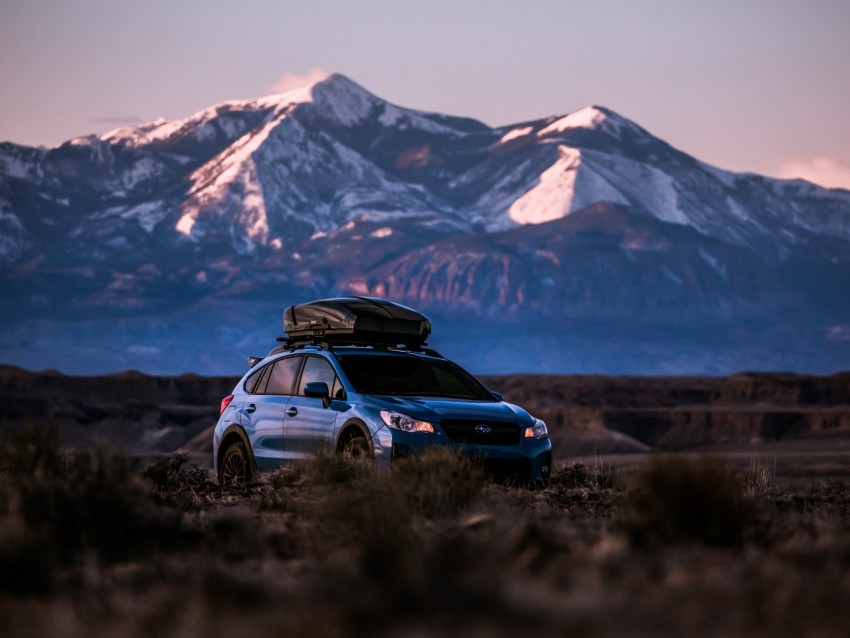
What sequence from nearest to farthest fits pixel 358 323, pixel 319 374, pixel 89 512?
pixel 89 512 < pixel 319 374 < pixel 358 323

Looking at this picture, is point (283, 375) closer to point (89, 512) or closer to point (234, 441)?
point (234, 441)

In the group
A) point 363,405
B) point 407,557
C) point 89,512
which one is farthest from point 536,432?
point 407,557

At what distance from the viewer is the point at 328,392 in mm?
13766

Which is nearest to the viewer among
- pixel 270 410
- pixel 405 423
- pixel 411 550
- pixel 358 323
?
pixel 411 550

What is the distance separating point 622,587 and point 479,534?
255 centimetres

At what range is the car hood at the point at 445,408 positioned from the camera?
13.1 meters

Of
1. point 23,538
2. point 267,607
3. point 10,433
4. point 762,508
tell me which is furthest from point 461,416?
point 267,607

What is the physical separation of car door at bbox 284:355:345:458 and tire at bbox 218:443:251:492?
2.58ft

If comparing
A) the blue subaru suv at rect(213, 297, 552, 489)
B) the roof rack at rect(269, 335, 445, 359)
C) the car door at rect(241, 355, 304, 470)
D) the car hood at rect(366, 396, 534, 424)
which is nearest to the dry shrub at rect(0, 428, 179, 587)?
the blue subaru suv at rect(213, 297, 552, 489)

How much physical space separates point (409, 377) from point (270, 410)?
1392 millimetres

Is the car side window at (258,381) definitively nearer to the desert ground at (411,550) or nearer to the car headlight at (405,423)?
the desert ground at (411,550)

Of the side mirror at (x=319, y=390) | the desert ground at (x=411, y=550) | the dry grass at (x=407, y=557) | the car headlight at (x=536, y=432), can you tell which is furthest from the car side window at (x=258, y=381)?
the car headlight at (x=536, y=432)

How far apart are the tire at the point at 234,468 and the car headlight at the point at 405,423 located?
84.0 inches

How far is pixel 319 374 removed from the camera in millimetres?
14281
